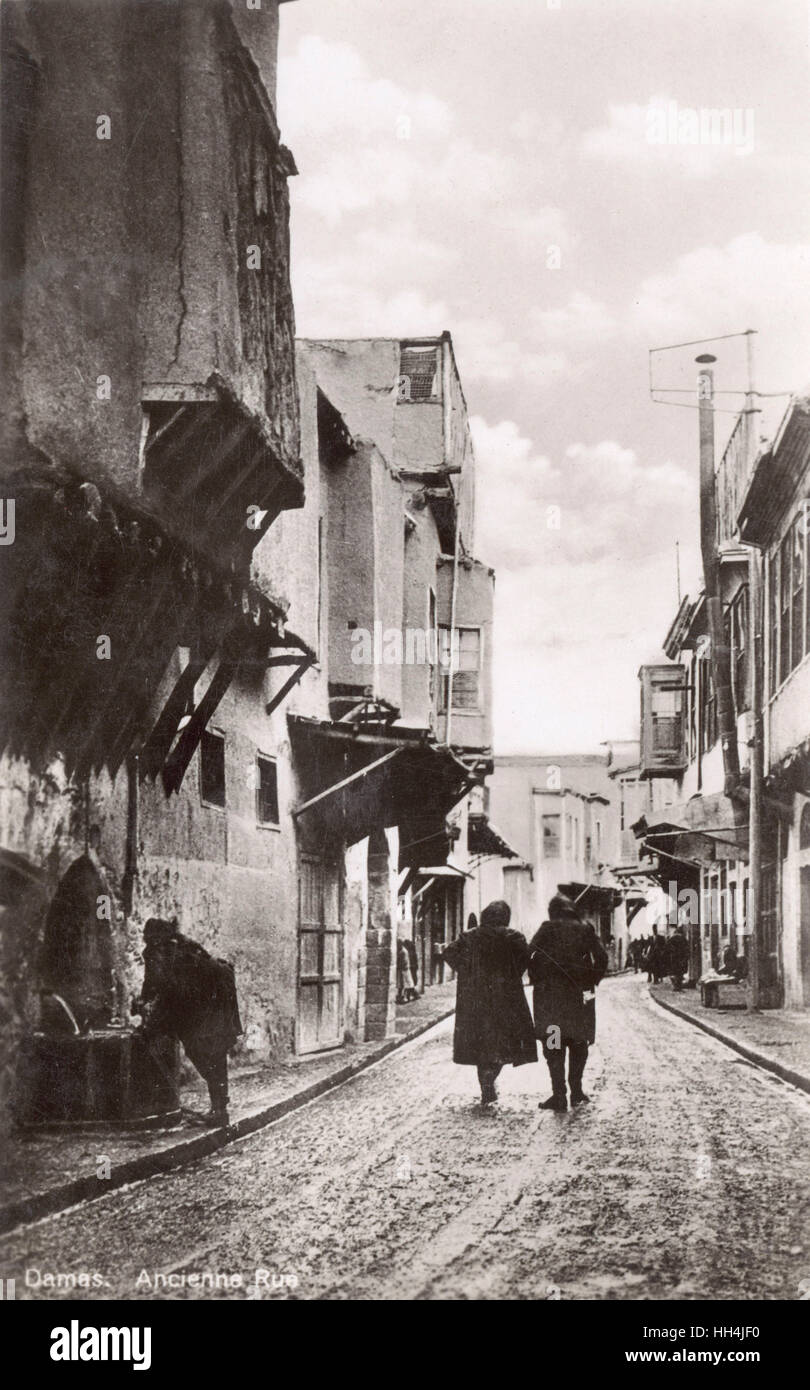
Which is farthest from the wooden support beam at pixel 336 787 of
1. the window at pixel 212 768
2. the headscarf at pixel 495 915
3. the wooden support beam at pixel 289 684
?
the headscarf at pixel 495 915

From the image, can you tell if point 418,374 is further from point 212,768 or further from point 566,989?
point 566,989

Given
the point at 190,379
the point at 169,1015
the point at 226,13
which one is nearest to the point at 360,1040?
the point at 169,1015

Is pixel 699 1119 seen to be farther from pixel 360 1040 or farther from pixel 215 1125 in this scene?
pixel 360 1040

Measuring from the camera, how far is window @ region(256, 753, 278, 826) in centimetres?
1465

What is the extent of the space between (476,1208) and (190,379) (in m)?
5.70

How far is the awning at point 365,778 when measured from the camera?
1623 centimetres

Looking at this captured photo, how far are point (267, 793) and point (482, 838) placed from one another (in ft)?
93.9

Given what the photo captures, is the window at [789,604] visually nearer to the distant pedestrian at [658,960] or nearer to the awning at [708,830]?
the awning at [708,830]

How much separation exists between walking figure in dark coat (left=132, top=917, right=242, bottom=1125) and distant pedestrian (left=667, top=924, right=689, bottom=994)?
69.7 feet

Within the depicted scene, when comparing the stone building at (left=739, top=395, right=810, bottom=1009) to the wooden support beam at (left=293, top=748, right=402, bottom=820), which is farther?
the stone building at (left=739, top=395, right=810, bottom=1009)

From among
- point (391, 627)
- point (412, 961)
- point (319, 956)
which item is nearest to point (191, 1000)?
point (319, 956)

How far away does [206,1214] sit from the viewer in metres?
7.29

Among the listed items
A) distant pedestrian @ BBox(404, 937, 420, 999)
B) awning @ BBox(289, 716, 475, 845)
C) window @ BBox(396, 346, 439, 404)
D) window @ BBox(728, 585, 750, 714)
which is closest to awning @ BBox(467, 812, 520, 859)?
distant pedestrian @ BBox(404, 937, 420, 999)

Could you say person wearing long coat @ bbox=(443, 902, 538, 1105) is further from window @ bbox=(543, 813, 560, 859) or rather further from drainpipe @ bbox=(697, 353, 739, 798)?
window @ bbox=(543, 813, 560, 859)
